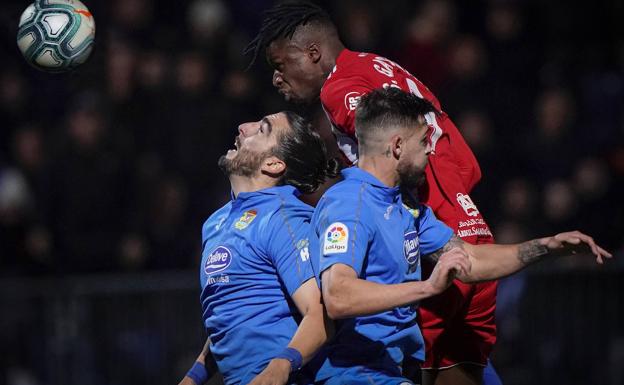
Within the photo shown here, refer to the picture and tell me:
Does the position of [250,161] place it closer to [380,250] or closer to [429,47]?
[380,250]

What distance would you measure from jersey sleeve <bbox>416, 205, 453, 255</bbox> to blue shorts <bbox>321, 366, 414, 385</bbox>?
654 mm

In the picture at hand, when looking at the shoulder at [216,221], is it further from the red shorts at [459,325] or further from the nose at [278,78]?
the red shorts at [459,325]

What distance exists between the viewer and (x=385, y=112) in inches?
188

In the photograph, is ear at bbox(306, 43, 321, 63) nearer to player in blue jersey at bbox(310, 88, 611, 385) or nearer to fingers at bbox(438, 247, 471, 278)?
player in blue jersey at bbox(310, 88, 611, 385)

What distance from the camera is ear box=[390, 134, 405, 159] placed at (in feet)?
15.6

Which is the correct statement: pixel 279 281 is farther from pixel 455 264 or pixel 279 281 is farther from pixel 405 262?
pixel 455 264

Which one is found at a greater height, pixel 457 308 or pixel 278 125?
pixel 278 125

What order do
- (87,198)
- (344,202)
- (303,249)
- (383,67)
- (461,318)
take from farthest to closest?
(87,198), (383,67), (461,318), (303,249), (344,202)

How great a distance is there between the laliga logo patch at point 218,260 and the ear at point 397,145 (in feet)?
2.79

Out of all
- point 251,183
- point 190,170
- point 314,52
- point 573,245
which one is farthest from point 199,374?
point 190,170

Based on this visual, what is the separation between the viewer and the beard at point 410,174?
4.80 meters

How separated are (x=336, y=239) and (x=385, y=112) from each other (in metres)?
0.66

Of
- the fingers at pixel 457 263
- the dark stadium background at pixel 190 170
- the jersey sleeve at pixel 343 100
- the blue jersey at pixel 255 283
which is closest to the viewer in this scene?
the fingers at pixel 457 263

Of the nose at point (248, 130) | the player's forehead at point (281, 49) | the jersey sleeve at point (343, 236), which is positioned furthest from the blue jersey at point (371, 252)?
the player's forehead at point (281, 49)
